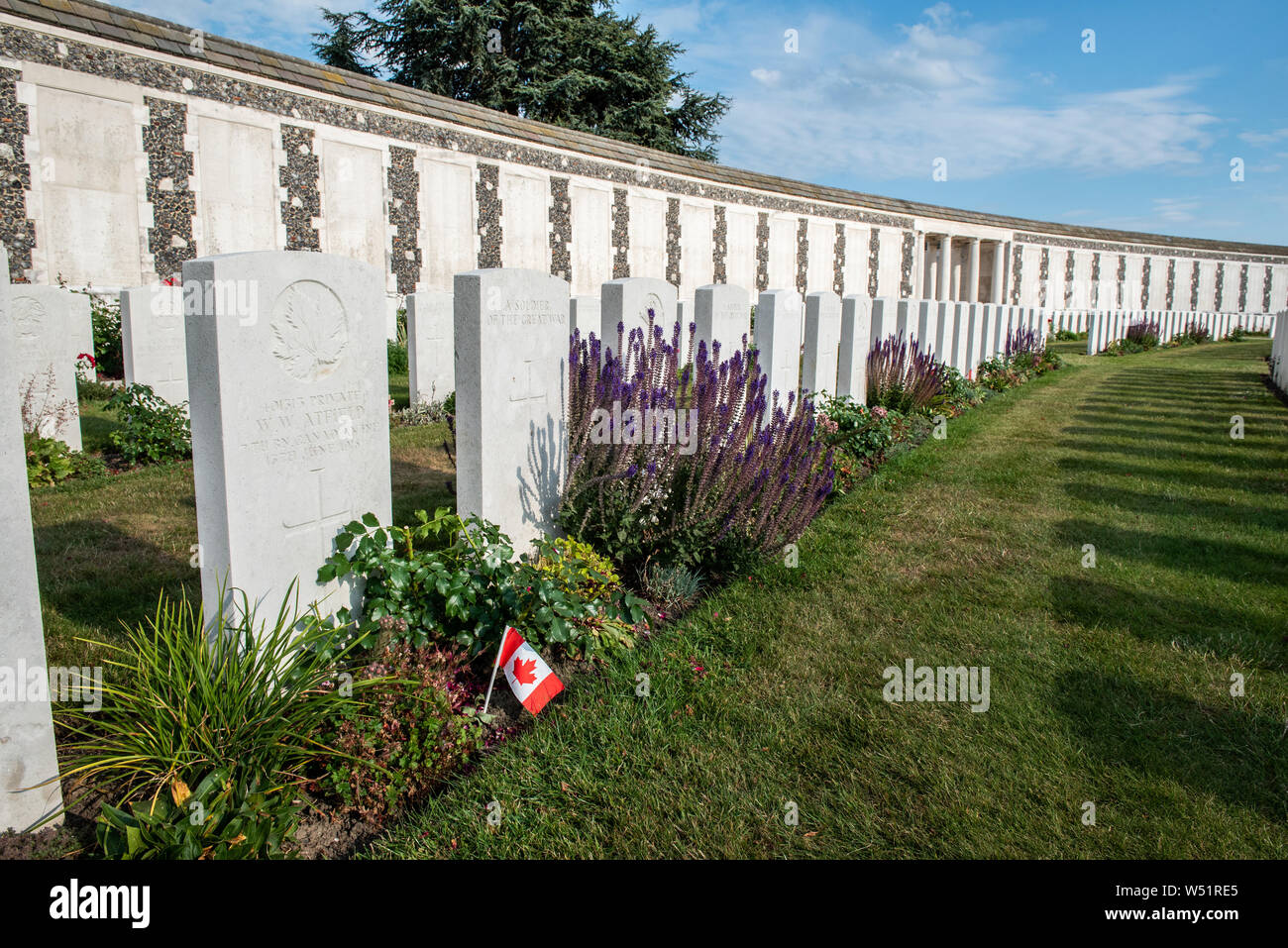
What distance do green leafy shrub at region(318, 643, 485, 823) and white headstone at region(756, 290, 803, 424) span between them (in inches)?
167

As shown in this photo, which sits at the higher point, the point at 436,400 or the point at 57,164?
the point at 57,164

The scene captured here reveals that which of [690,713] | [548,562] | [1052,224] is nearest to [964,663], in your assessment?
[690,713]

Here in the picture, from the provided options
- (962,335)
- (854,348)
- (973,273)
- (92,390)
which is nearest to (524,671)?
(854,348)

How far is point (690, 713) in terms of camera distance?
299 centimetres

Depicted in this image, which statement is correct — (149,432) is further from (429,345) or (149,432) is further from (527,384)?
(527,384)

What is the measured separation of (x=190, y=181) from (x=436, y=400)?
6.81 m

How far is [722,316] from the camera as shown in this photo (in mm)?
6141

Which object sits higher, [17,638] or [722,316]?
[722,316]

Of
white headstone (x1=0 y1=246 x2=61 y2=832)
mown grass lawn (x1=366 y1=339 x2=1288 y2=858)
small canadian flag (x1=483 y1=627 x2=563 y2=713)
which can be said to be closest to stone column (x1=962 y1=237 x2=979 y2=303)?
mown grass lawn (x1=366 y1=339 x2=1288 y2=858)

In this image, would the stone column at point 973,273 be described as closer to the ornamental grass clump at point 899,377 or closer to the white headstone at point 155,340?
the ornamental grass clump at point 899,377

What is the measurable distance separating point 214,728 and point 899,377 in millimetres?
8345

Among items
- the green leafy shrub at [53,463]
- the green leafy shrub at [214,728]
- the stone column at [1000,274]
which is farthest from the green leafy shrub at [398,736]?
the stone column at [1000,274]

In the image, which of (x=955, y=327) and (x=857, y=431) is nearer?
(x=857, y=431)
